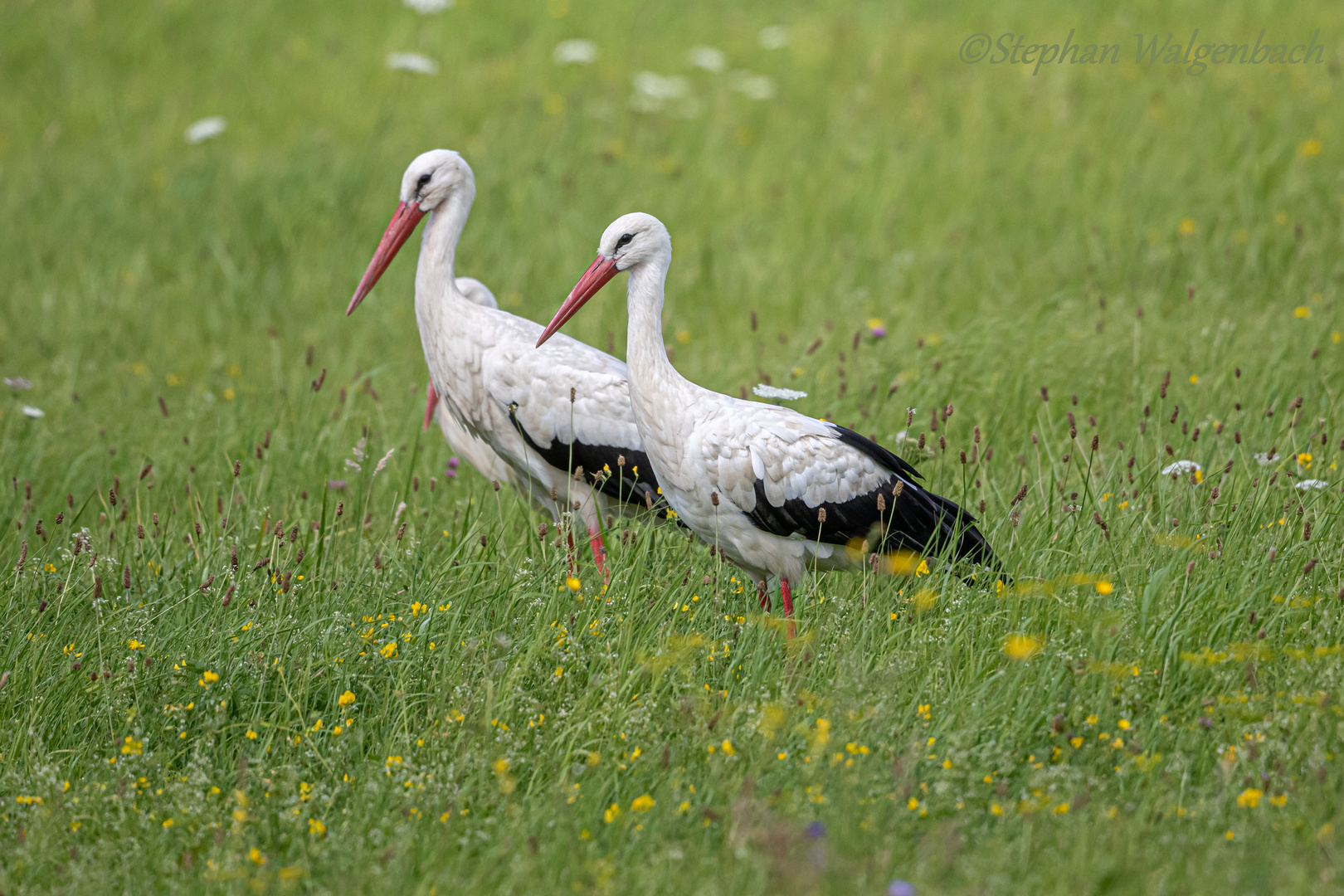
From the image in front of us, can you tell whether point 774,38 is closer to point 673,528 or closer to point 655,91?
point 655,91

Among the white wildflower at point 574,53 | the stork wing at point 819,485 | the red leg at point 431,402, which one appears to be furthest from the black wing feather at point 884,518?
the white wildflower at point 574,53

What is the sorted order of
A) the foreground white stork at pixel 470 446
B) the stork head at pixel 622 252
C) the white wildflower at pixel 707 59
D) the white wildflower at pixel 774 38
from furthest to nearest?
the white wildflower at pixel 774 38, the white wildflower at pixel 707 59, the foreground white stork at pixel 470 446, the stork head at pixel 622 252

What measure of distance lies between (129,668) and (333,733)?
1.83ft

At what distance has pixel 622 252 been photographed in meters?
3.49

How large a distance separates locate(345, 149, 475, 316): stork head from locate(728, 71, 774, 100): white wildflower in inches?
200

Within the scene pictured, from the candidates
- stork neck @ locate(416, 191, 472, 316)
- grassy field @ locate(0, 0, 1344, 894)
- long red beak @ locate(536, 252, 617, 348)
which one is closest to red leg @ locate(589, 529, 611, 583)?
grassy field @ locate(0, 0, 1344, 894)

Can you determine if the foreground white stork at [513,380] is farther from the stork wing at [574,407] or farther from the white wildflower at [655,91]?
the white wildflower at [655,91]

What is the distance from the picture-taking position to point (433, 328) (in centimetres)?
427

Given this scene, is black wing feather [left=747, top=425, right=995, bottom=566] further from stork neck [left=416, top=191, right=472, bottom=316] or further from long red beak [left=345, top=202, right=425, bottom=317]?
long red beak [left=345, top=202, right=425, bottom=317]

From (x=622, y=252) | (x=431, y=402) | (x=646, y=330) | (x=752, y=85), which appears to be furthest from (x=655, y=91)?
(x=646, y=330)

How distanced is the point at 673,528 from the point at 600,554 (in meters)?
0.26

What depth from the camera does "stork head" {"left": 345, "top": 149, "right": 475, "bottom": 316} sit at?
14.1 ft

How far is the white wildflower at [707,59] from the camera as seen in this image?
31.0 ft

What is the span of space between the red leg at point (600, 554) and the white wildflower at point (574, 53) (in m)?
6.28
